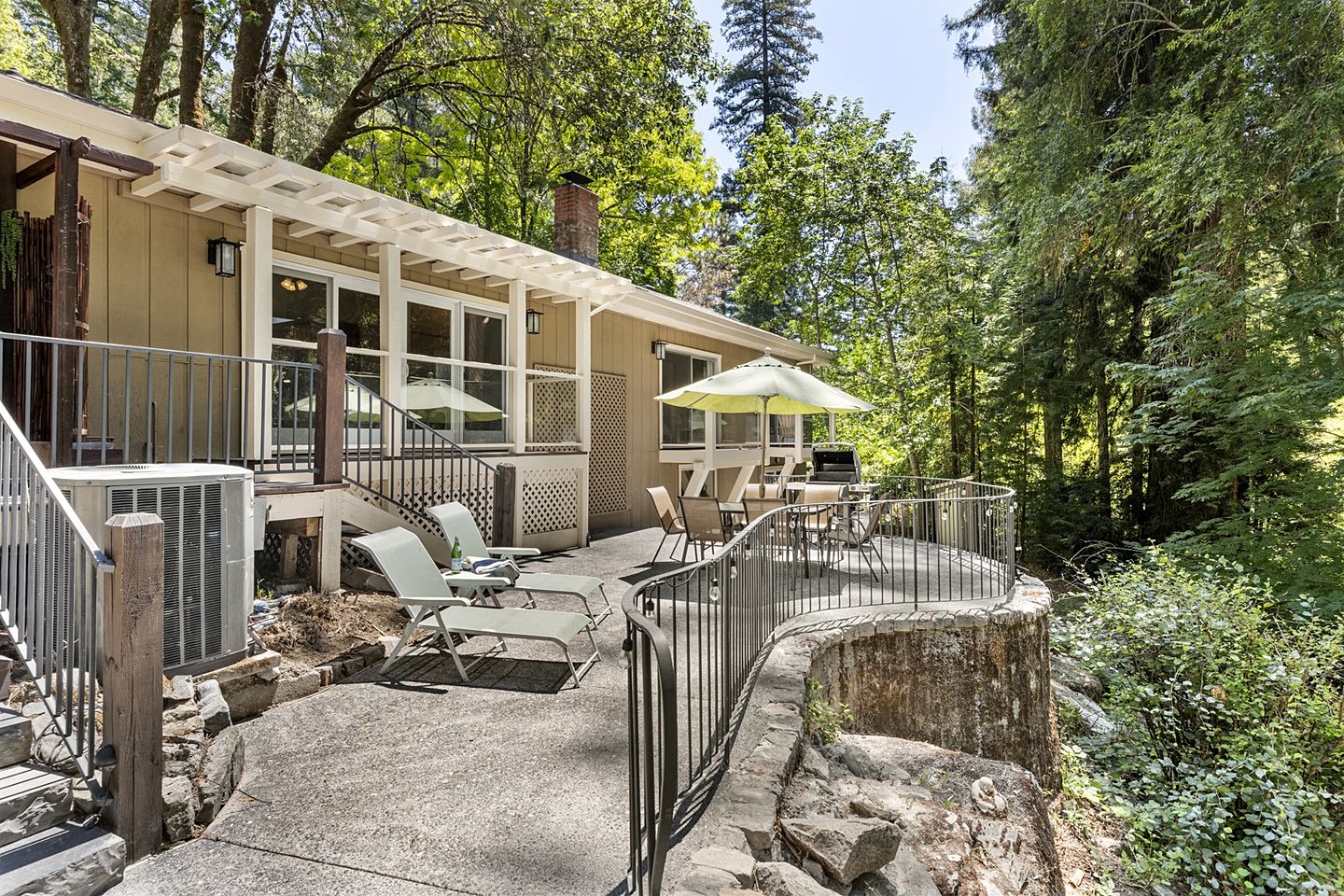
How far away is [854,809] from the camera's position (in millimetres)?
3113

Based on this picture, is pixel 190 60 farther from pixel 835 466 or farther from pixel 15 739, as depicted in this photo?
pixel 835 466

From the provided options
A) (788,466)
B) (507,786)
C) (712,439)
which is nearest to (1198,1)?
(788,466)

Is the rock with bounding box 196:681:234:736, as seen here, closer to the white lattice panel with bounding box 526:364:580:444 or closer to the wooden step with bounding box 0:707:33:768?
the wooden step with bounding box 0:707:33:768

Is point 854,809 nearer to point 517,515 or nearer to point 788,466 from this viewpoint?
A: point 517,515

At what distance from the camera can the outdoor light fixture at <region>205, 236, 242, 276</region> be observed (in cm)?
578

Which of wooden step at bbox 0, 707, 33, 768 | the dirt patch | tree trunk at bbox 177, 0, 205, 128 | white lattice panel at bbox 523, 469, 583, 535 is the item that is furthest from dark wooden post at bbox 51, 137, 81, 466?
tree trunk at bbox 177, 0, 205, 128

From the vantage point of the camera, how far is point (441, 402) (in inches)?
299

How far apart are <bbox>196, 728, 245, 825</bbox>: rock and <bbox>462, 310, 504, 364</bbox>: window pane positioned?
5.93m

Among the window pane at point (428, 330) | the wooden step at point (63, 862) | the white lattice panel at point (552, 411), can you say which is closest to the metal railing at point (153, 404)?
the window pane at point (428, 330)

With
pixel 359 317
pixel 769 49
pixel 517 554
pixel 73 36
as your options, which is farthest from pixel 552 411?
pixel 769 49

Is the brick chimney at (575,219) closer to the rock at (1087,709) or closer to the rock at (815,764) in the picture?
the rock at (815,764)

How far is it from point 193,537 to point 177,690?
740mm

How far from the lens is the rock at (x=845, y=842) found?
2.55 m

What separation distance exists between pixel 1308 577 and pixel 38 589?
12.0 meters
